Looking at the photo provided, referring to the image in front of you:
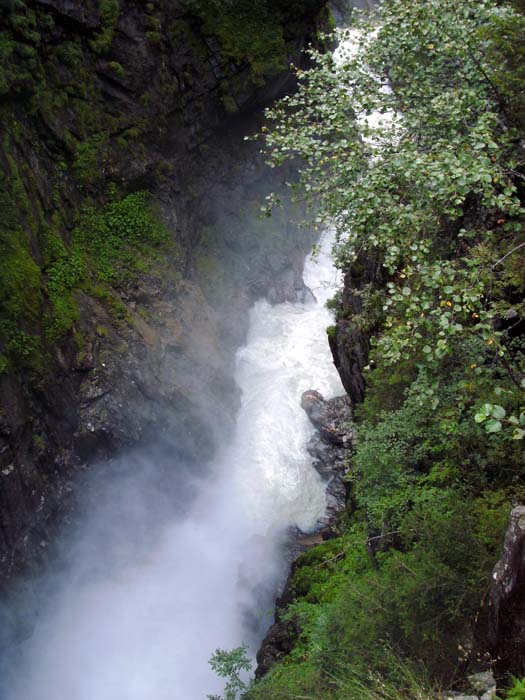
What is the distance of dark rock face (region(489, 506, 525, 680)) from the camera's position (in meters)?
3.46

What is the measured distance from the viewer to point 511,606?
355 cm

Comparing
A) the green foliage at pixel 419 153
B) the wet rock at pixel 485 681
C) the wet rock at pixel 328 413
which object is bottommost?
the wet rock at pixel 485 681

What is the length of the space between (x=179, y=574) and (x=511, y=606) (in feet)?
34.9

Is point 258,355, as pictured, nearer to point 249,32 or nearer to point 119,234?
point 119,234

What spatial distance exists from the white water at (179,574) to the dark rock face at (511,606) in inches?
233

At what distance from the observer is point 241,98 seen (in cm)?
1756

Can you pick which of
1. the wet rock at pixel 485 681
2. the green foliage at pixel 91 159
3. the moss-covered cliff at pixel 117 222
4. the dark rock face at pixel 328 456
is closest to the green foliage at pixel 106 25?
the moss-covered cliff at pixel 117 222

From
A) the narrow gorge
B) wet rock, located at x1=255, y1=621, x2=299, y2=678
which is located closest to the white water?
the narrow gorge

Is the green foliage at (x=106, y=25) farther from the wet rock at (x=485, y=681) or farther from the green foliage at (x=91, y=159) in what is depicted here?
the wet rock at (x=485, y=681)

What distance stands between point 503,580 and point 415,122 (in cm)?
447

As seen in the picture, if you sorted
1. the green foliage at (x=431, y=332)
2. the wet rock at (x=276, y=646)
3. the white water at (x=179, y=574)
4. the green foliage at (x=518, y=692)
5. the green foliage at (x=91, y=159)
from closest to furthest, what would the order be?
the green foliage at (x=518, y=692)
the green foliage at (x=431, y=332)
the wet rock at (x=276, y=646)
the white water at (x=179, y=574)
the green foliage at (x=91, y=159)

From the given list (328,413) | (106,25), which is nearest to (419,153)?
(328,413)

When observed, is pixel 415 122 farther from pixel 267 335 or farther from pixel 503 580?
pixel 267 335

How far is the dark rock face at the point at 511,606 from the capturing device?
3.46 meters
